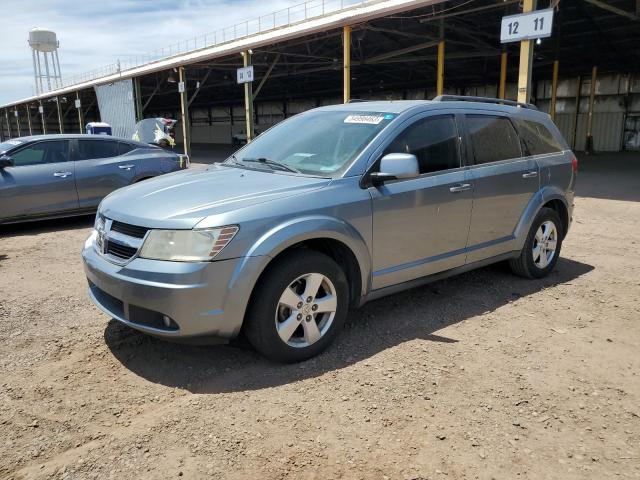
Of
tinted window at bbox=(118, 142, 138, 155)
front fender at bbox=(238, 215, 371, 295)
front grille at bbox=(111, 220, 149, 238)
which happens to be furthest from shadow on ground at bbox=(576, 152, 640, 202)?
front grille at bbox=(111, 220, 149, 238)

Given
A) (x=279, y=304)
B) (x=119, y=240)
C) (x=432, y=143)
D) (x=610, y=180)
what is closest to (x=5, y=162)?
(x=119, y=240)

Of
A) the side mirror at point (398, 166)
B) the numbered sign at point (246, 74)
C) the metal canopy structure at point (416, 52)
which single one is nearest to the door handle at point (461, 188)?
the side mirror at point (398, 166)

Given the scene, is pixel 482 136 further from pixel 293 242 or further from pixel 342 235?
pixel 293 242

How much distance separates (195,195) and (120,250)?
595 mm

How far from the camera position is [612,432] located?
2660 millimetres

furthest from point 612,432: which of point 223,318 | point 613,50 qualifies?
point 613,50

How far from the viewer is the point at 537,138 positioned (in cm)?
512

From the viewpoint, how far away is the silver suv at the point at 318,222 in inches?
118

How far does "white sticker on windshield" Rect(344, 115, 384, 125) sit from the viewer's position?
3943 millimetres

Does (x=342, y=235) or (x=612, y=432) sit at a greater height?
(x=342, y=235)

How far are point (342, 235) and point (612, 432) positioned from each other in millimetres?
1899

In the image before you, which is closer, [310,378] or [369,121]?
[310,378]

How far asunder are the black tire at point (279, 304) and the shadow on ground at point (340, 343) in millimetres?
109

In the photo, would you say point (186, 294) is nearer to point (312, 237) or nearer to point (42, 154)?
point (312, 237)
